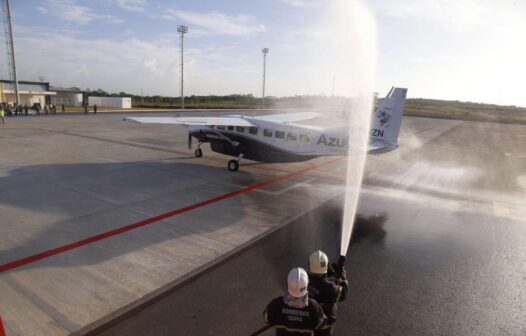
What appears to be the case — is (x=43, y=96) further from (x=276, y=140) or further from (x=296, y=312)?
(x=296, y=312)

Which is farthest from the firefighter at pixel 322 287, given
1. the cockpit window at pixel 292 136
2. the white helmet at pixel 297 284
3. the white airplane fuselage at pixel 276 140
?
the cockpit window at pixel 292 136

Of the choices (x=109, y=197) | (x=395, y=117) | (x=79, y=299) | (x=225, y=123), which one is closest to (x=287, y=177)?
(x=225, y=123)

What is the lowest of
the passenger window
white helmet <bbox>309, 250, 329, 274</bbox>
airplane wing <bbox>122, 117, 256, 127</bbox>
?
white helmet <bbox>309, 250, 329, 274</bbox>

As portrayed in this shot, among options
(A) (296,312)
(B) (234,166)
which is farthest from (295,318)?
(B) (234,166)

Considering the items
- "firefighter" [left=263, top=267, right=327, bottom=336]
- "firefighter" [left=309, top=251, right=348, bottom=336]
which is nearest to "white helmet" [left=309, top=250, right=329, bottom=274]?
"firefighter" [left=309, top=251, right=348, bottom=336]

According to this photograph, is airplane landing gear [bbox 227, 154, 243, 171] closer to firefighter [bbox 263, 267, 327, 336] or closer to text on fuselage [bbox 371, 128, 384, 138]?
text on fuselage [bbox 371, 128, 384, 138]

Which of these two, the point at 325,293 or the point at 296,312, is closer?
the point at 296,312

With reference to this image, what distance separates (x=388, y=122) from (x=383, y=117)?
15.0 inches

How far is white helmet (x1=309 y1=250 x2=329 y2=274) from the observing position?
4188mm

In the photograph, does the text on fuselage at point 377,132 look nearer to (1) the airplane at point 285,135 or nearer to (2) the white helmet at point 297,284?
(1) the airplane at point 285,135

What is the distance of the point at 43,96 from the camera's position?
63469mm

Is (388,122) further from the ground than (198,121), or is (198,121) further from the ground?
(388,122)

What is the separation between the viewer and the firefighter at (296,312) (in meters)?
3.64

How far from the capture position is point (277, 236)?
1009cm
